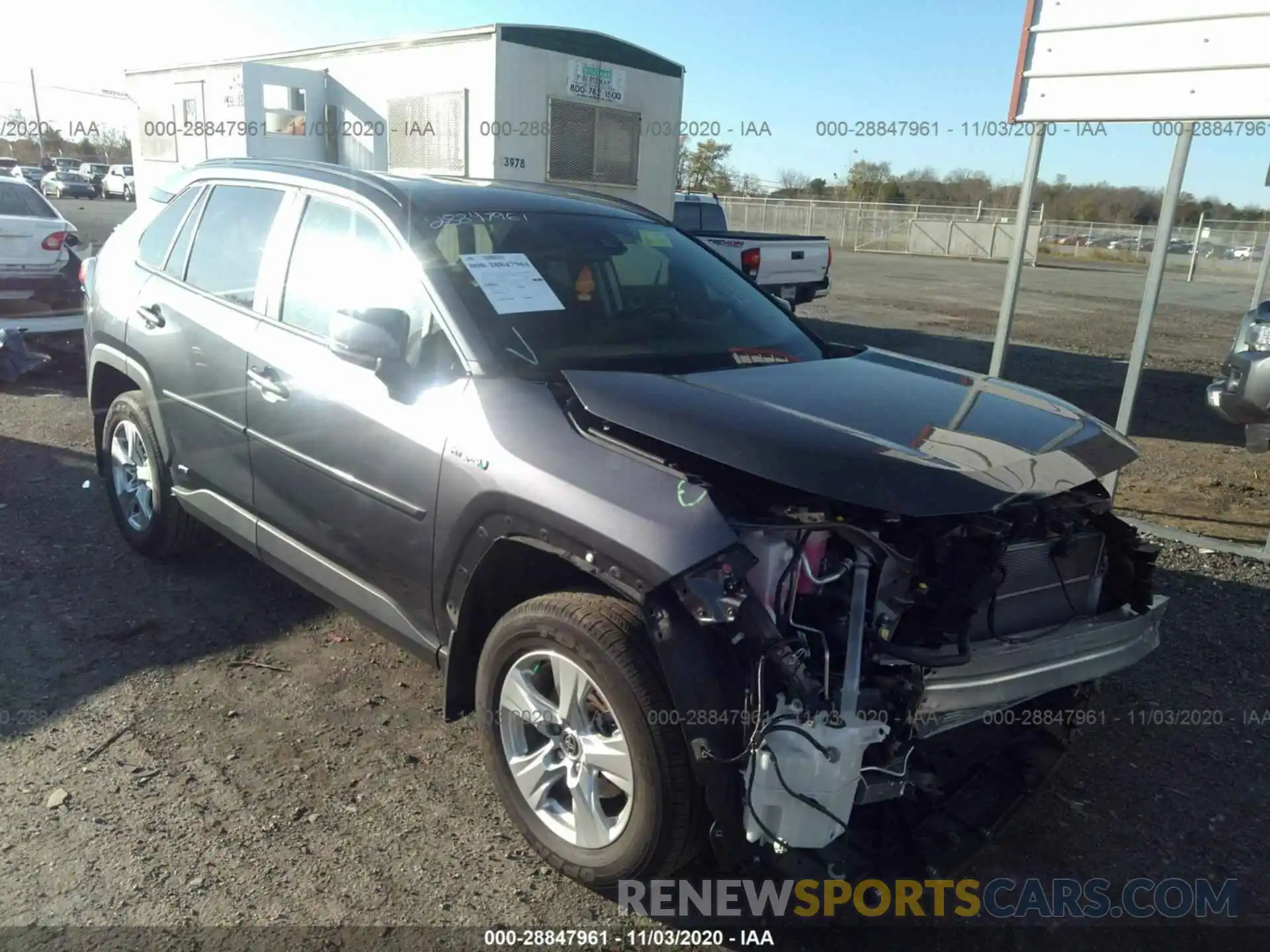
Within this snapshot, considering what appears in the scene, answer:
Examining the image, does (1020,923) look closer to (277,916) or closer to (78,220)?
(277,916)

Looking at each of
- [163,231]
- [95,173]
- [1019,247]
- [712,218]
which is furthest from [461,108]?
[95,173]

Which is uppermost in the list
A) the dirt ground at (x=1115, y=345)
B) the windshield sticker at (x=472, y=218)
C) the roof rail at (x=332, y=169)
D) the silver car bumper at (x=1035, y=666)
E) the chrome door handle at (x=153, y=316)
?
the roof rail at (x=332, y=169)

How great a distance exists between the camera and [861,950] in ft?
8.70

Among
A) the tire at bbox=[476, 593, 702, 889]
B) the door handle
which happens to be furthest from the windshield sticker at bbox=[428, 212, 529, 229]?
the tire at bbox=[476, 593, 702, 889]

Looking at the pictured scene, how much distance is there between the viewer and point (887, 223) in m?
41.2

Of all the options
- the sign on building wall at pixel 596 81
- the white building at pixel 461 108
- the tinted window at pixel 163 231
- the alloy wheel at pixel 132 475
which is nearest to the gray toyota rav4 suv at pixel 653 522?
the tinted window at pixel 163 231

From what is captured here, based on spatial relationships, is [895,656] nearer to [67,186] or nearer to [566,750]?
[566,750]

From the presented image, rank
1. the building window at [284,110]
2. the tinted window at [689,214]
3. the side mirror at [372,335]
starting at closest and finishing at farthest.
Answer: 1. the side mirror at [372,335]
2. the building window at [284,110]
3. the tinted window at [689,214]

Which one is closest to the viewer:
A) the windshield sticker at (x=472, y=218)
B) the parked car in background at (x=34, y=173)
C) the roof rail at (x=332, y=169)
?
the windshield sticker at (x=472, y=218)

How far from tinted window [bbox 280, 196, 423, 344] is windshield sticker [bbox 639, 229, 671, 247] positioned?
1.16m

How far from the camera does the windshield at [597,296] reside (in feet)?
10.6

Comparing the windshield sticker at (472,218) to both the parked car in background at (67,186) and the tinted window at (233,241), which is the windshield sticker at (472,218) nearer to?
the tinted window at (233,241)

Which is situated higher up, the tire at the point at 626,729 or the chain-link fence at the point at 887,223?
the chain-link fence at the point at 887,223

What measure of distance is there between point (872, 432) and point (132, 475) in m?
3.96
